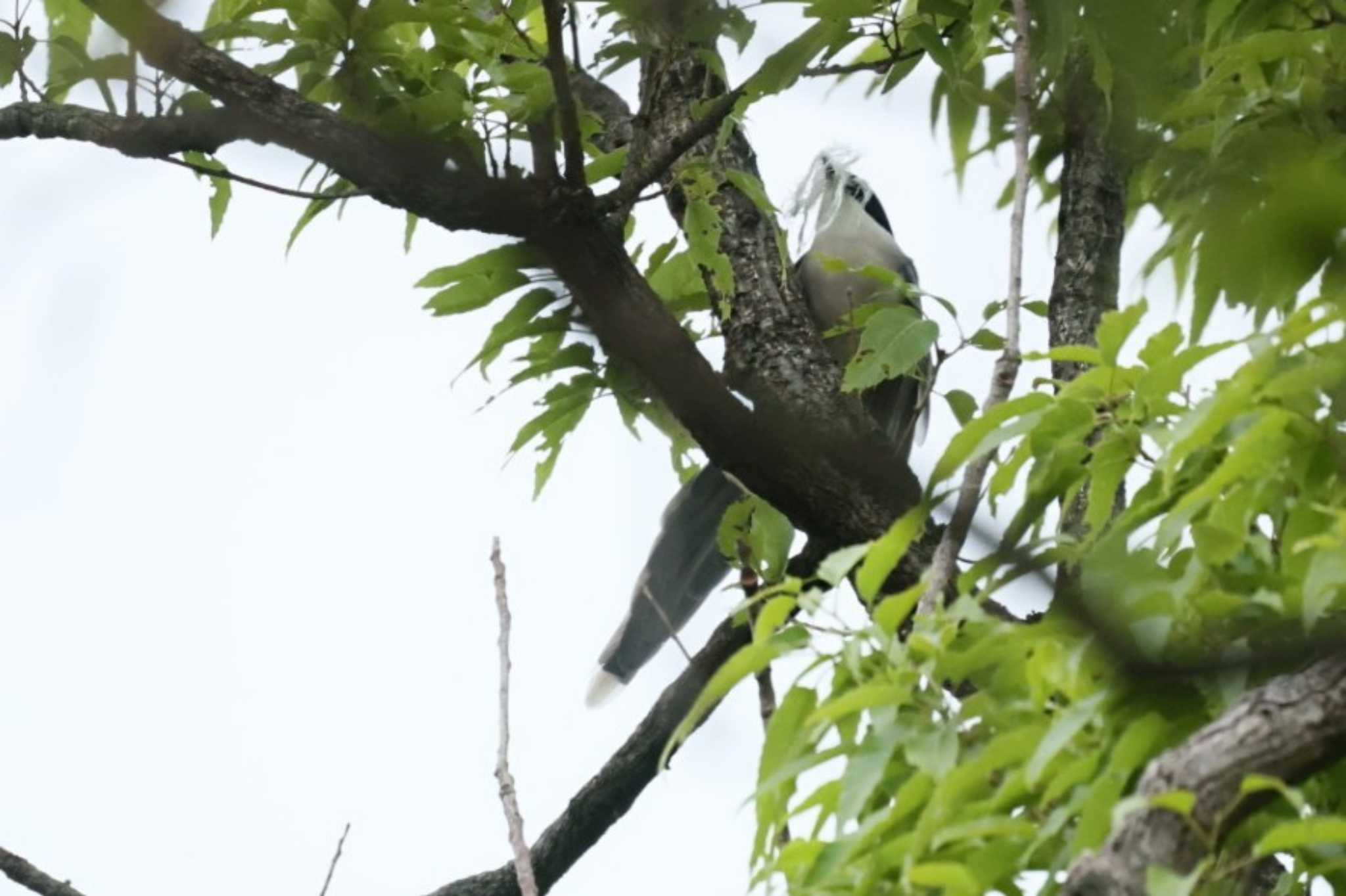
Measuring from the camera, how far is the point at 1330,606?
1.24 metres

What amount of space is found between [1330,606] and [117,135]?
1478 millimetres

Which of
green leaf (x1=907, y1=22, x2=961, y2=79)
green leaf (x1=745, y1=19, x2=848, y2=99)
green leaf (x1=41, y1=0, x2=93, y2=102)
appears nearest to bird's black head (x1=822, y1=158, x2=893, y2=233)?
green leaf (x1=907, y1=22, x2=961, y2=79)

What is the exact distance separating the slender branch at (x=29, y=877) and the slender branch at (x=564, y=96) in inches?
48.1

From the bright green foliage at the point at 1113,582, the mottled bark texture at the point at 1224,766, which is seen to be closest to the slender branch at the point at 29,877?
the bright green foliage at the point at 1113,582

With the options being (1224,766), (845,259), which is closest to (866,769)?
(1224,766)

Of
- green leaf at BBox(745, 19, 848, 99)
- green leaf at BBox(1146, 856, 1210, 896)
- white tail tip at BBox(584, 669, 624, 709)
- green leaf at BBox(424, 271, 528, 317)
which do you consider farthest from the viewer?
white tail tip at BBox(584, 669, 624, 709)

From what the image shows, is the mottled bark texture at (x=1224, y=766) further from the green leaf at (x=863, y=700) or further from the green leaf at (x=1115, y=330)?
the green leaf at (x=1115, y=330)

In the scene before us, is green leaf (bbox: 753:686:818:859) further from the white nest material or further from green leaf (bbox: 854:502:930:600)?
the white nest material

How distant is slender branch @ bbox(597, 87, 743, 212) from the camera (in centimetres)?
206

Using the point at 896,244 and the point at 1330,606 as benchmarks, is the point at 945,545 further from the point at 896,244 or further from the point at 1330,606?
the point at 896,244

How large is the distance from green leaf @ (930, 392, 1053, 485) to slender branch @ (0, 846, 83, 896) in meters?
1.53

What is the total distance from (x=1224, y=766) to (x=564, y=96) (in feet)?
3.21

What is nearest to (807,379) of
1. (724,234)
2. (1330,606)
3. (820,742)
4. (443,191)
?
(724,234)

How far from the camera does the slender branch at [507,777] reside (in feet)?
6.36
